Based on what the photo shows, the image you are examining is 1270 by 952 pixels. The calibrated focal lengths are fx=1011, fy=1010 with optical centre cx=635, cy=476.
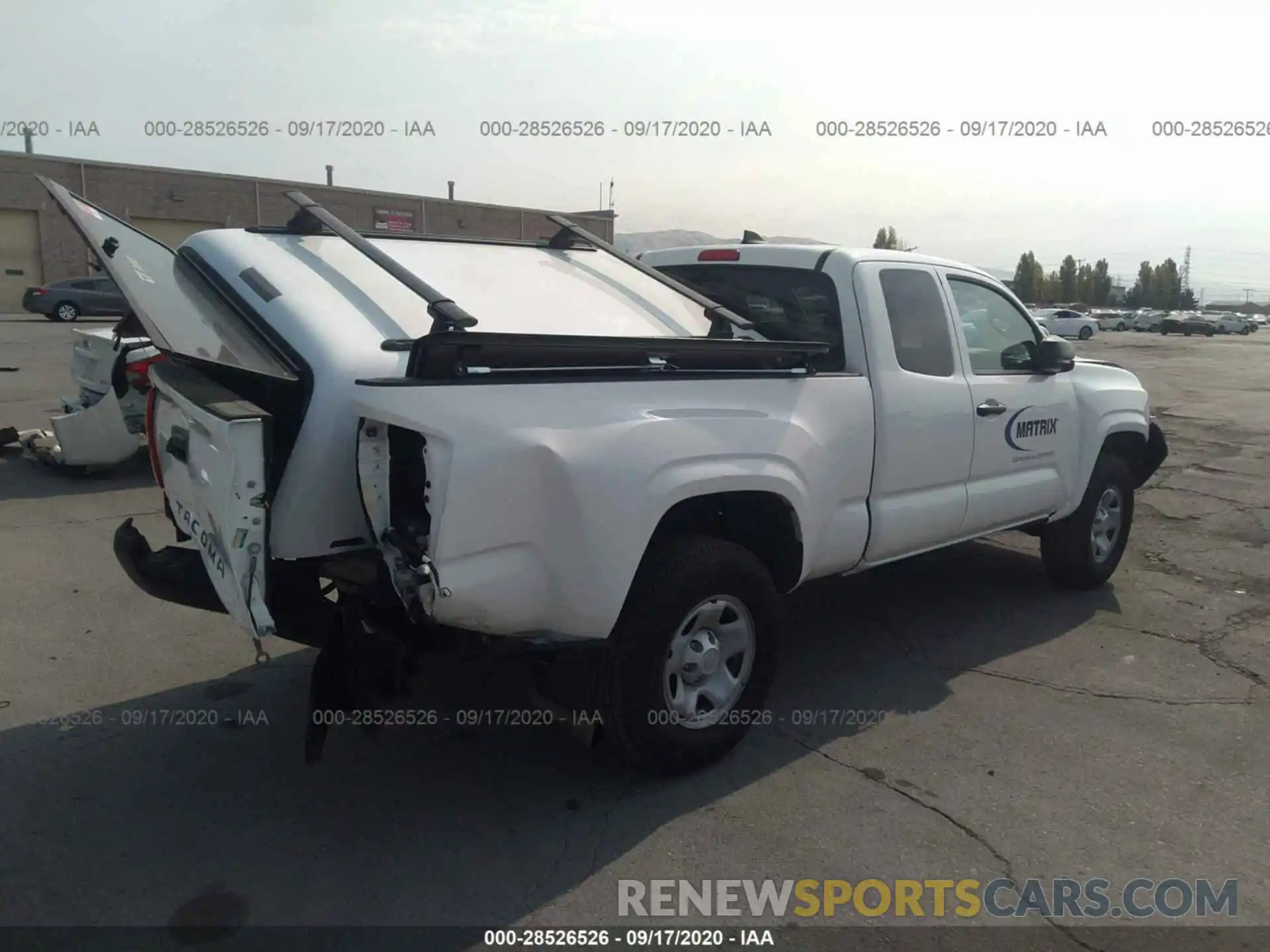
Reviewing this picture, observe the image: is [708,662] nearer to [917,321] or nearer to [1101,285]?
[917,321]

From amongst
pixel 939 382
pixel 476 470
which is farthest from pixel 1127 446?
pixel 476 470

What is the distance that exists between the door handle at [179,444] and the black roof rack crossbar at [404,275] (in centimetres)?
92

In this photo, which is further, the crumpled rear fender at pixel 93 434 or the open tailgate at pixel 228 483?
the crumpled rear fender at pixel 93 434

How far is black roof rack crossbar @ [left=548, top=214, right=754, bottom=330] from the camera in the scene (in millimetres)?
4562

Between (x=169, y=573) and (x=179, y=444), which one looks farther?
(x=169, y=573)

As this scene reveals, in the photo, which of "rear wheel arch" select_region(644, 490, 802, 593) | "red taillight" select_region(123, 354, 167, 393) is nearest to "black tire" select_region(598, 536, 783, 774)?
"rear wheel arch" select_region(644, 490, 802, 593)

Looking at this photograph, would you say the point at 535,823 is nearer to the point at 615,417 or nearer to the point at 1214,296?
the point at 615,417

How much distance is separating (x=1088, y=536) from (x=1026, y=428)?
3.75 ft

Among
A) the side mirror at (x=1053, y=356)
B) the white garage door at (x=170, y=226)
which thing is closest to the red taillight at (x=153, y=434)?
the side mirror at (x=1053, y=356)

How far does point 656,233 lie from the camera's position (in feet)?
26.2

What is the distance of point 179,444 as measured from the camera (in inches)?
139

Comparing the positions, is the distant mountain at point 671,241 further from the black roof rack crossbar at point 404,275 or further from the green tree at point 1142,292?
the green tree at point 1142,292

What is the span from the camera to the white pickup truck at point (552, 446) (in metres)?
3.11

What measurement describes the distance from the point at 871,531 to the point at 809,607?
1493mm
